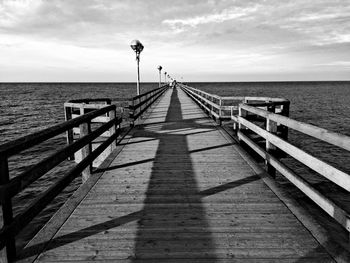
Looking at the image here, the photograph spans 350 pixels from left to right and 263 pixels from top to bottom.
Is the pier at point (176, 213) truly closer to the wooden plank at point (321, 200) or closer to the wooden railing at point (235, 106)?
the wooden plank at point (321, 200)

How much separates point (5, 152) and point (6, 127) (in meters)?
27.6

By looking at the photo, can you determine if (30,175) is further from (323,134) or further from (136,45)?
(136,45)

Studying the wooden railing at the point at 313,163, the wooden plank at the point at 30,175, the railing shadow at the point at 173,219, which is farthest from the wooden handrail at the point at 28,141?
the wooden railing at the point at 313,163

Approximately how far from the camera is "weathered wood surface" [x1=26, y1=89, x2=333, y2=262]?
9.79 ft

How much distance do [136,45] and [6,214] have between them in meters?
13.2

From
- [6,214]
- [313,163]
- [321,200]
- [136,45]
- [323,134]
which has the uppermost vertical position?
[136,45]

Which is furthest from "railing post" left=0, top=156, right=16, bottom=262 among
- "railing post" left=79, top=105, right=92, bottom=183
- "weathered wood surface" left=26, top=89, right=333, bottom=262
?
"railing post" left=79, top=105, right=92, bottom=183

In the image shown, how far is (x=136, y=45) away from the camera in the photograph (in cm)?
1494

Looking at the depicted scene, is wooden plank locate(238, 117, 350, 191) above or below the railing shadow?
above

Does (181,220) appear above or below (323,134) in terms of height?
below

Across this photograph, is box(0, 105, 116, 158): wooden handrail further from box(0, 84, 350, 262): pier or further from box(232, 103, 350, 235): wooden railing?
box(232, 103, 350, 235): wooden railing

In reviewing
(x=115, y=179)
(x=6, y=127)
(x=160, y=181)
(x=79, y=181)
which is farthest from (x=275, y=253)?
(x=6, y=127)

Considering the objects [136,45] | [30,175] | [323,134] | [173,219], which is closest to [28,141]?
[30,175]

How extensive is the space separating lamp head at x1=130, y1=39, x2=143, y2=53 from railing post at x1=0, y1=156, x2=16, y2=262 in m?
13.0
